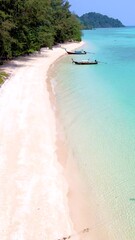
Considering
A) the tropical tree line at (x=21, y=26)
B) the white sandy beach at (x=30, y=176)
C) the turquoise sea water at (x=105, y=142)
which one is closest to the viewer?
the white sandy beach at (x=30, y=176)

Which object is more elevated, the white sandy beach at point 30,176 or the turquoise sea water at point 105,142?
the white sandy beach at point 30,176

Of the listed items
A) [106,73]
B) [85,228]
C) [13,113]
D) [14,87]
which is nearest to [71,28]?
[106,73]

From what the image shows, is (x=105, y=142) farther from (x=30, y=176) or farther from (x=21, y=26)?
(x=21, y=26)

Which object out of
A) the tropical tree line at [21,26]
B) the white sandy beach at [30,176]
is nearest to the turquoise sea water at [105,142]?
the white sandy beach at [30,176]

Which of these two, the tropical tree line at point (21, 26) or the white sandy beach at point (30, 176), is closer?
the white sandy beach at point (30, 176)

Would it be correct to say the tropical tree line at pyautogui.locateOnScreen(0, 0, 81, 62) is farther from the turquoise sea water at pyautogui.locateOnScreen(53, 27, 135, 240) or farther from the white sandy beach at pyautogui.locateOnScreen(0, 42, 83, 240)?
the white sandy beach at pyautogui.locateOnScreen(0, 42, 83, 240)

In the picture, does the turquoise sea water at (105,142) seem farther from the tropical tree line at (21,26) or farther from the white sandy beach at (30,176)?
the tropical tree line at (21,26)

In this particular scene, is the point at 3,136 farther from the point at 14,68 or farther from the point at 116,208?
the point at 14,68

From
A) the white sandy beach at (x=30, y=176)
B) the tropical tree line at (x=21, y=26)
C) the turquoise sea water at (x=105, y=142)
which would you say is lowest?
the turquoise sea water at (x=105, y=142)
